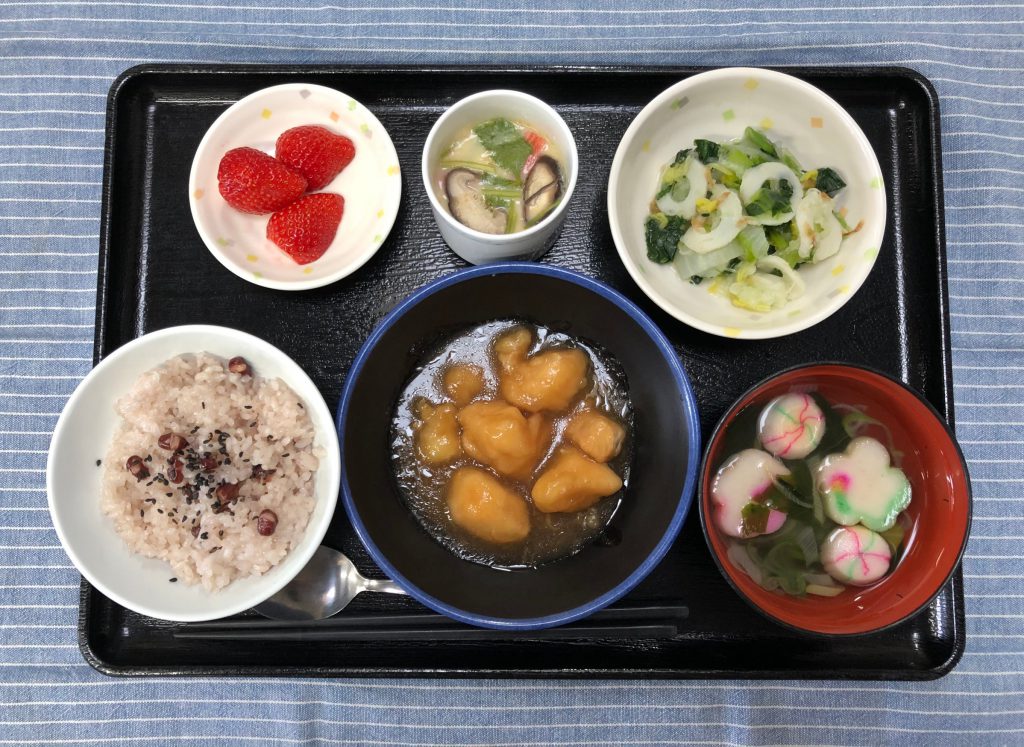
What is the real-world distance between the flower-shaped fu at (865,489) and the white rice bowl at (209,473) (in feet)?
A: 4.09

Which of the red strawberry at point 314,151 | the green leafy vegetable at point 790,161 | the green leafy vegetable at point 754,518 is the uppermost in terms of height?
the green leafy vegetable at point 790,161

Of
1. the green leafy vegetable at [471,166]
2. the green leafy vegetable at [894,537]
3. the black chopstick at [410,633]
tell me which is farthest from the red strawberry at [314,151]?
the green leafy vegetable at [894,537]

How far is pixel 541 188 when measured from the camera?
1713 mm

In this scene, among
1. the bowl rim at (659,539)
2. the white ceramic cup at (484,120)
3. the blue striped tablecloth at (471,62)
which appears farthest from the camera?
the blue striped tablecloth at (471,62)

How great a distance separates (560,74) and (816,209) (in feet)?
2.48

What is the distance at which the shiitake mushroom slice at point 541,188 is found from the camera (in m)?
1.70

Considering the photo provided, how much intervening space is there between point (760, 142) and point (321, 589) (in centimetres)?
158

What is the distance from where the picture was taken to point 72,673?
75.6 inches

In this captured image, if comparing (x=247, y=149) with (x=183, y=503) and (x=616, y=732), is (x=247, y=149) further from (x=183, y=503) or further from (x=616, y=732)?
(x=616, y=732)

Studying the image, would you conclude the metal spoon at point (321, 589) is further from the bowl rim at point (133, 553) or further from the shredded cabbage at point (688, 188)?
the shredded cabbage at point (688, 188)

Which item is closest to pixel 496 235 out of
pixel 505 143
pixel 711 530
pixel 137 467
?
pixel 505 143

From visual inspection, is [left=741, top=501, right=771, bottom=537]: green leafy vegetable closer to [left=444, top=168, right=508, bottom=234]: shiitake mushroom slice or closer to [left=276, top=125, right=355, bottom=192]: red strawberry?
[left=444, top=168, right=508, bottom=234]: shiitake mushroom slice

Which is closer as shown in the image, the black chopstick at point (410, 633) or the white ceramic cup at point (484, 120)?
the white ceramic cup at point (484, 120)

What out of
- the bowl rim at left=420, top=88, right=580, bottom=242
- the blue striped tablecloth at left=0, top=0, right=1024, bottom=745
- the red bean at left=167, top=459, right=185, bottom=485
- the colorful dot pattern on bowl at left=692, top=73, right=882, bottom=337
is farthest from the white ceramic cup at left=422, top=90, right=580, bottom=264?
the red bean at left=167, top=459, right=185, bottom=485
